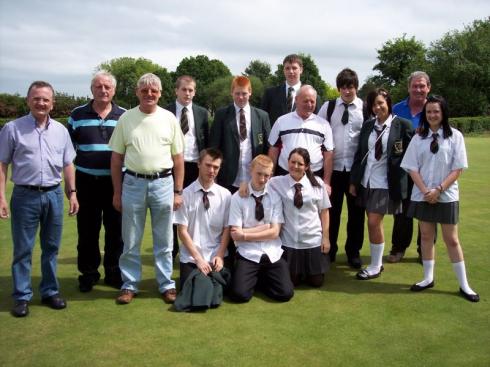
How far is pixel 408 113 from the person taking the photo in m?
6.36

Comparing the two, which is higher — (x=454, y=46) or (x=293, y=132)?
(x=454, y=46)

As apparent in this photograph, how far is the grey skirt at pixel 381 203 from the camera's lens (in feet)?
17.8

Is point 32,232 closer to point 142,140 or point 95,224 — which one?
point 95,224

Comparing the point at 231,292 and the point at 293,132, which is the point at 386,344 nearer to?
the point at 231,292

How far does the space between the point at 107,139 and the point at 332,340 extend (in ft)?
10.3

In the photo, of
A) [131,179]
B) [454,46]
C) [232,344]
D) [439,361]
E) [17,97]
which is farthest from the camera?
[454,46]

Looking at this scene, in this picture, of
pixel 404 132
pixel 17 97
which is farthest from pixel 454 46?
pixel 404 132

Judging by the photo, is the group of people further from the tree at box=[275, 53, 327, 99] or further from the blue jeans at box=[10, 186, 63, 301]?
Answer: the tree at box=[275, 53, 327, 99]

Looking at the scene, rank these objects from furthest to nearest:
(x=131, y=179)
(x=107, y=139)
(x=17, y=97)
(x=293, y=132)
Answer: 1. (x=17, y=97)
2. (x=293, y=132)
3. (x=107, y=139)
4. (x=131, y=179)

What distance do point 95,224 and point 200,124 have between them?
5.96 ft

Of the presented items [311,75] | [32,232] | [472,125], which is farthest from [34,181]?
[311,75]

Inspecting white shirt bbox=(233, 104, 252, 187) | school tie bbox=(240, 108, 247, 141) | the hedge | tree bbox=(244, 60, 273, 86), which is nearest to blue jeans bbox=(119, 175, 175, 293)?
white shirt bbox=(233, 104, 252, 187)

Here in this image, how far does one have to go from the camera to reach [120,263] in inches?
191

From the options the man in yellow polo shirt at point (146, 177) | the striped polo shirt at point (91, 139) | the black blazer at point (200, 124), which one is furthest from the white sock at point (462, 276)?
the striped polo shirt at point (91, 139)
